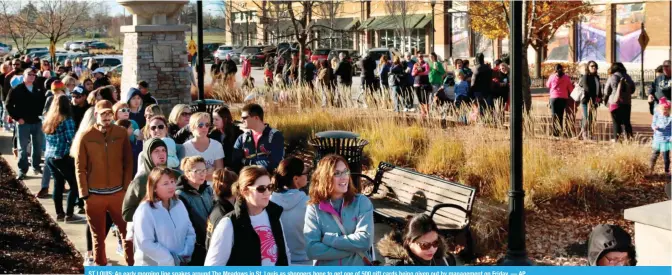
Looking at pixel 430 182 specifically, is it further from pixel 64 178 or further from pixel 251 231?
pixel 251 231

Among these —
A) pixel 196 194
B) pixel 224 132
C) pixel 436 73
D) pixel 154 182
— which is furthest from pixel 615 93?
pixel 154 182

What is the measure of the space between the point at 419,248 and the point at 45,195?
8.12 m

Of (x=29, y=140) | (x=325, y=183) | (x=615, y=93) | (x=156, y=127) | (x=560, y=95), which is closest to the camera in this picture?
(x=325, y=183)

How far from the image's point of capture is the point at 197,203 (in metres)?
6.57

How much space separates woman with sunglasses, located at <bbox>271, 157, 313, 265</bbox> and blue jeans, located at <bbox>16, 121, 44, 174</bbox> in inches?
313

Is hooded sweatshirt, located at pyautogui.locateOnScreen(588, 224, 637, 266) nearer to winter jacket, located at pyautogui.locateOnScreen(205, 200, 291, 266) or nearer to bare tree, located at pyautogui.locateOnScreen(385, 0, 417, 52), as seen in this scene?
winter jacket, located at pyautogui.locateOnScreen(205, 200, 291, 266)

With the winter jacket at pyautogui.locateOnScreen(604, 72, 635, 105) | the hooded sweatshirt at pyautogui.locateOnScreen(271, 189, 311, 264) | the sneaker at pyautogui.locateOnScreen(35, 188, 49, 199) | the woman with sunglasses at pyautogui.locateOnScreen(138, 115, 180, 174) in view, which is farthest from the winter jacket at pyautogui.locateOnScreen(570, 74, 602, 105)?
the hooded sweatshirt at pyautogui.locateOnScreen(271, 189, 311, 264)

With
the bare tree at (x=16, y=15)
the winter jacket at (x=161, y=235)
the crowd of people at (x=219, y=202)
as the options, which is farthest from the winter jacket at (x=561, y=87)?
the bare tree at (x=16, y=15)

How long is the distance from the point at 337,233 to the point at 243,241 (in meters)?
0.67

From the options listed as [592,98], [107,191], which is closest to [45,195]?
[107,191]

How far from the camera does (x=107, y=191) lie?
8.16 meters

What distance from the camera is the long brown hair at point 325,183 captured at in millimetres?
5672

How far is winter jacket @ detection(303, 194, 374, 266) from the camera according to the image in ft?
18.5

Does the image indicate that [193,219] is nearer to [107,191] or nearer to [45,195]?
[107,191]
